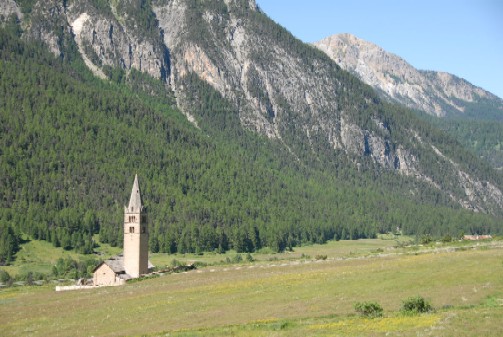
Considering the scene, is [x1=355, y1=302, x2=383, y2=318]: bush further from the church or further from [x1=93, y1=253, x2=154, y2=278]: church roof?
[x1=93, y1=253, x2=154, y2=278]: church roof

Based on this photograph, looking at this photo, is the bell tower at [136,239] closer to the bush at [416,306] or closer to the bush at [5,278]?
the bush at [5,278]

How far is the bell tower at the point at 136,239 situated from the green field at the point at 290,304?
68.8ft

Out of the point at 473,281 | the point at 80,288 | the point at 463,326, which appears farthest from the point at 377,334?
the point at 80,288

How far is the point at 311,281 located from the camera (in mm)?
103188

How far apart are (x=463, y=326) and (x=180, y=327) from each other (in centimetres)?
2632

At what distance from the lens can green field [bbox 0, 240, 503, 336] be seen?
66.2m

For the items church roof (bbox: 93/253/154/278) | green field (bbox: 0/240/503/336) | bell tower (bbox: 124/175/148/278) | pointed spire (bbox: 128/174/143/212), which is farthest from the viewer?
pointed spire (bbox: 128/174/143/212)

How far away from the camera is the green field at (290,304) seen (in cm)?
6625

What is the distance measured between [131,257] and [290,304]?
6746 cm

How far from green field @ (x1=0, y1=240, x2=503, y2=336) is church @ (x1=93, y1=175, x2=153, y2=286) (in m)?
15.1

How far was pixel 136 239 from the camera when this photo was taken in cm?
15038

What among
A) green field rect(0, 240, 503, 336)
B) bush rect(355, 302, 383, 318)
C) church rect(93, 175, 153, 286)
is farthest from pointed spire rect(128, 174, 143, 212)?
bush rect(355, 302, 383, 318)

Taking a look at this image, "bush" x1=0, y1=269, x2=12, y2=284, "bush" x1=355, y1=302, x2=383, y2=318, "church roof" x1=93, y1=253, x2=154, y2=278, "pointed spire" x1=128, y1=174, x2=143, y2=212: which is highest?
"pointed spire" x1=128, y1=174, x2=143, y2=212

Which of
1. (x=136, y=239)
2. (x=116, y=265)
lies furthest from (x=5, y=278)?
(x=136, y=239)
